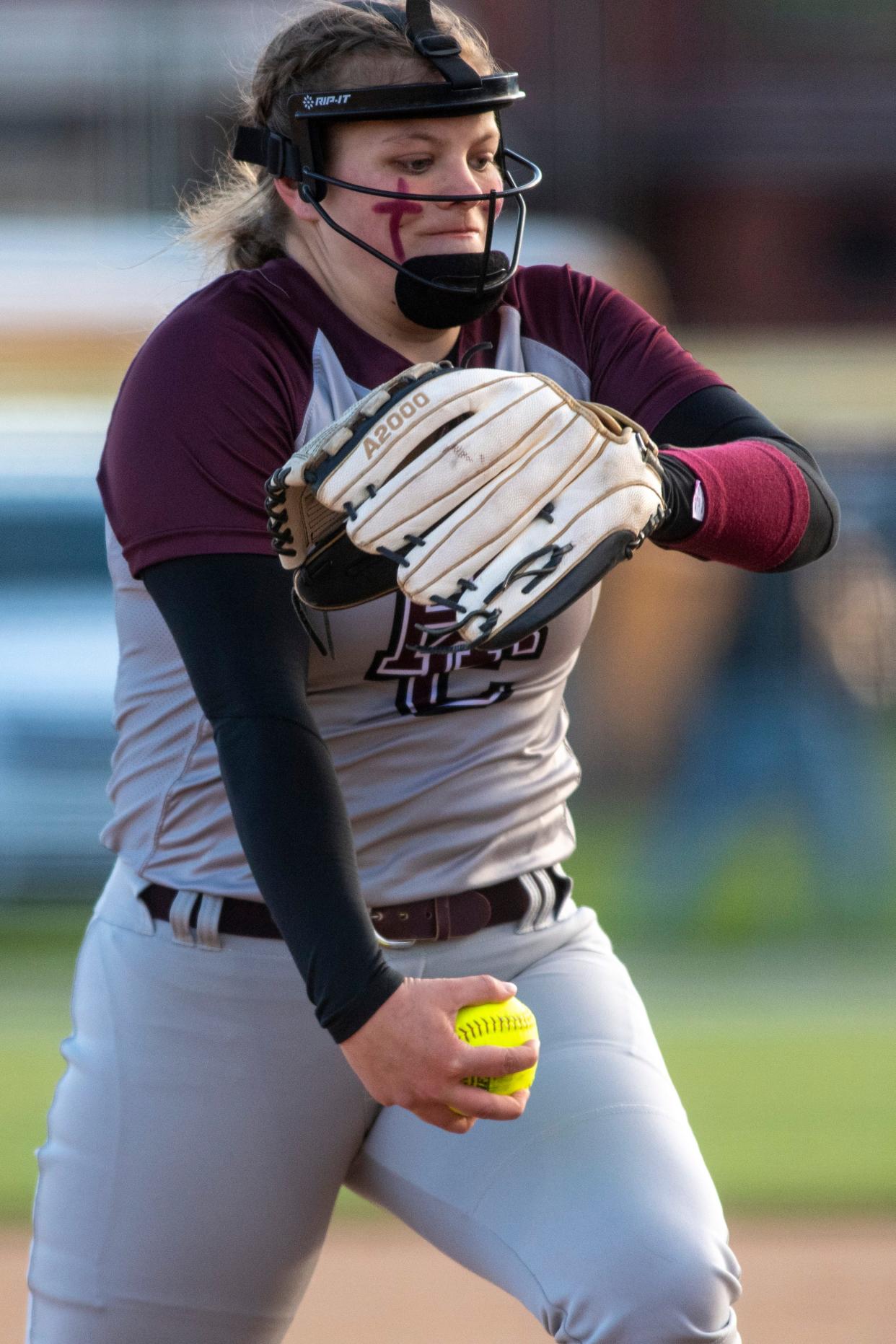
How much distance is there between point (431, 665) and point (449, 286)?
0.36 meters

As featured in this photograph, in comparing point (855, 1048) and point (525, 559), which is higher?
point (525, 559)

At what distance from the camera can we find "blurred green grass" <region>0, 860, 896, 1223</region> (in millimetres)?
3457

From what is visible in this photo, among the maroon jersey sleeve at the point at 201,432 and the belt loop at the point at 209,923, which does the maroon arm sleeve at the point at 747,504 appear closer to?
the maroon jersey sleeve at the point at 201,432

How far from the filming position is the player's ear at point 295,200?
1.71m

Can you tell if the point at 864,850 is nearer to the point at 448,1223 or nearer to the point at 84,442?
the point at 84,442

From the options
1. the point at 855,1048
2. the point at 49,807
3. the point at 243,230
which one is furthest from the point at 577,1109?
the point at 49,807

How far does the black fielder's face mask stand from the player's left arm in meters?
0.24

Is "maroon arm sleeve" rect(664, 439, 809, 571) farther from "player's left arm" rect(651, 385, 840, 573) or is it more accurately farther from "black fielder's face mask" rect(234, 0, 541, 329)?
"black fielder's face mask" rect(234, 0, 541, 329)

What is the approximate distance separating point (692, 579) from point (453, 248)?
664 centimetres

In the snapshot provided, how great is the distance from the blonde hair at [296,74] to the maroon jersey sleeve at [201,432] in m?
0.22

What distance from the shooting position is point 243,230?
72.5 inches

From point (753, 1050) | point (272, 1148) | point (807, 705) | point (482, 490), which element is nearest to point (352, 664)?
point (482, 490)

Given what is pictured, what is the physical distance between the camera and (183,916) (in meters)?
1.70

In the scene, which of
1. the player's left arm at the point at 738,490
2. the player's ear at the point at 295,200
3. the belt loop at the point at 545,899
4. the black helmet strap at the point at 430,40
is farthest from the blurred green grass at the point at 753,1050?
the black helmet strap at the point at 430,40
